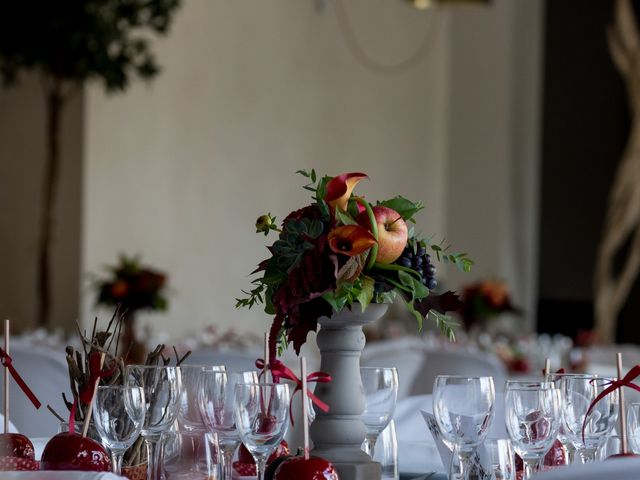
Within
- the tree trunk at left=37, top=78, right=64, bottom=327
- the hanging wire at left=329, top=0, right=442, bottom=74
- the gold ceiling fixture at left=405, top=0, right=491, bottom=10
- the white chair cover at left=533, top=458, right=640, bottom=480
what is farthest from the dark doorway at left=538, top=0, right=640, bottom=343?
the white chair cover at left=533, top=458, right=640, bottom=480

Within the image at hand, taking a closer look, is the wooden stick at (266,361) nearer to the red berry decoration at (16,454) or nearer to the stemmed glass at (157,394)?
the stemmed glass at (157,394)

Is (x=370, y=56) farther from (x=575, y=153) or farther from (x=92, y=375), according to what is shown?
(x=92, y=375)

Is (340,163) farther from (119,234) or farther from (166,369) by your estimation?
(166,369)

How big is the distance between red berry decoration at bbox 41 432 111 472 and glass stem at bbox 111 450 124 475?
49 millimetres

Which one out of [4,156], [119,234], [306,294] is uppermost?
[4,156]

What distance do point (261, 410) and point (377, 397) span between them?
0.81 feet

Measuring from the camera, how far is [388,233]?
5.43 ft

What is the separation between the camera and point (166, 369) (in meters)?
1.70

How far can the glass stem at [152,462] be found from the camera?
5.46 ft

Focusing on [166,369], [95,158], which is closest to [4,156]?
[95,158]

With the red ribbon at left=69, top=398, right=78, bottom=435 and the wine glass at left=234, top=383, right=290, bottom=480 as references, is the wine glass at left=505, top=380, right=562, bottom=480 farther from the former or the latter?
the red ribbon at left=69, top=398, right=78, bottom=435

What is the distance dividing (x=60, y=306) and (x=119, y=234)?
52cm

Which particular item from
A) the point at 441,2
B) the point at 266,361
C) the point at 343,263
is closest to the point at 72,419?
the point at 266,361

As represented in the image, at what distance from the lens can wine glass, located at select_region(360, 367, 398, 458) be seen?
5.86ft
